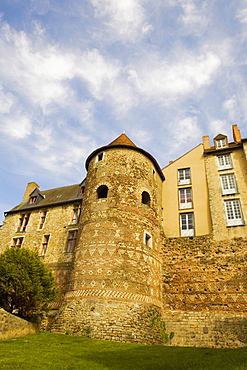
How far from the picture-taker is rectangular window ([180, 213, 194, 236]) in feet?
56.2

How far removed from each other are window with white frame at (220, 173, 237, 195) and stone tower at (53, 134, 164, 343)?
13.9ft

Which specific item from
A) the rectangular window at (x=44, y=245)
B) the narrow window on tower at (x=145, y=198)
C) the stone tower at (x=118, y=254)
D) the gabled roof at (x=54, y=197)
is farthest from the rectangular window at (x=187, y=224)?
the rectangular window at (x=44, y=245)

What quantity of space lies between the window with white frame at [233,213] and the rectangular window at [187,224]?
2.22 metres

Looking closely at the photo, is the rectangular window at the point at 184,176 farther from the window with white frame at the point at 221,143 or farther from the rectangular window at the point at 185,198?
the window with white frame at the point at 221,143

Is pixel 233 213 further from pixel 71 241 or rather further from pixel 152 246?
pixel 71 241

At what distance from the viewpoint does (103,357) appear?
8312 mm

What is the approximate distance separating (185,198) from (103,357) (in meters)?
12.1

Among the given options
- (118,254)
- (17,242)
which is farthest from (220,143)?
(17,242)

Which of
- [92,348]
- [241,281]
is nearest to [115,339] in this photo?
[92,348]

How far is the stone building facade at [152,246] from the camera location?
12.7 meters

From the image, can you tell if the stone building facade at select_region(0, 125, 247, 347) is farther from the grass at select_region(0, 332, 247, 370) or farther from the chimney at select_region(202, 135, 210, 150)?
the grass at select_region(0, 332, 247, 370)

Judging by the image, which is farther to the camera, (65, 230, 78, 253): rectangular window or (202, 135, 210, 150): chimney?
(202, 135, 210, 150): chimney

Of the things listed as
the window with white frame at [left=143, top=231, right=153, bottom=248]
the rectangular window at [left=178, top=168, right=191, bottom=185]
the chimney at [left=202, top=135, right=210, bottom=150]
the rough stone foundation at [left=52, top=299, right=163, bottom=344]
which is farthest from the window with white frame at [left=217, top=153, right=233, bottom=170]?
the rough stone foundation at [left=52, top=299, right=163, bottom=344]

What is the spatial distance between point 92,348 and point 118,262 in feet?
13.9
